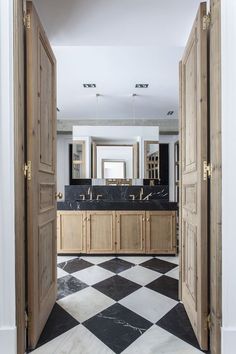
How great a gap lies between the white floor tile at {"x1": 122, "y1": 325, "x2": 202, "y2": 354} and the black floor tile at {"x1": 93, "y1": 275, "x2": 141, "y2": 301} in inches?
19.7

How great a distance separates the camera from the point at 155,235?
2.96 metres

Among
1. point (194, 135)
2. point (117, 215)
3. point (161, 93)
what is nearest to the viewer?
point (194, 135)

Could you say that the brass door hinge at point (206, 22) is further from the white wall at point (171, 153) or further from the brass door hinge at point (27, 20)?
the white wall at point (171, 153)

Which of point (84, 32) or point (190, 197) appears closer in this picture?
point (190, 197)

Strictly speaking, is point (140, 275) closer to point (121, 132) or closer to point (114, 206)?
point (114, 206)

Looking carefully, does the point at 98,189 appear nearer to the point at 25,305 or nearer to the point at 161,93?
the point at 161,93

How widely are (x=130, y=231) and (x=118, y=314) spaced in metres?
1.36

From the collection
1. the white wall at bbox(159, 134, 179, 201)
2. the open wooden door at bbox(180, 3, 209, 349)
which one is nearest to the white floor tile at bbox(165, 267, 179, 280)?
the open wooden door at bbox(180, 3, 209, 349)

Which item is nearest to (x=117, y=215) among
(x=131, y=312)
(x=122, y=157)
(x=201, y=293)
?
(x=122, y=157)

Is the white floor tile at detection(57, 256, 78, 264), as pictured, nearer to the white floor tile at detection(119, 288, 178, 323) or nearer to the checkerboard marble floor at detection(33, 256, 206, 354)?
the checkerboard marble floor at detection(33, 256, 206, 354)

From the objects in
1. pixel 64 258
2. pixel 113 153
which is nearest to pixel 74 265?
pixel 64 258

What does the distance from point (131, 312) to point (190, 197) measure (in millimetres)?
1000

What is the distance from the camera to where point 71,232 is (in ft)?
9.75

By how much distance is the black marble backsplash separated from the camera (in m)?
3.58
